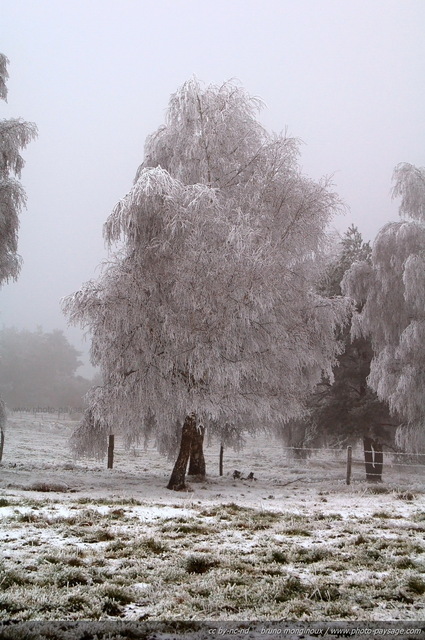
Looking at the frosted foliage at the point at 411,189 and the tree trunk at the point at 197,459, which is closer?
the tree trunk at the point at 197,459

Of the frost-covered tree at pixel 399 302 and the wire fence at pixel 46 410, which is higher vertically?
the frost-covered tree at pixel 399 302

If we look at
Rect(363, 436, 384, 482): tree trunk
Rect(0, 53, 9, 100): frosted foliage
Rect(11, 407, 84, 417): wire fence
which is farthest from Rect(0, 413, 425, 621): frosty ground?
Rect(11, 407, 84, 417): wire fence

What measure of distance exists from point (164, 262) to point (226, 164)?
3.50 m

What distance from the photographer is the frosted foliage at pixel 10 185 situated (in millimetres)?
14141

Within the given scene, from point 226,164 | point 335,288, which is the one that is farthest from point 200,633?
point 335,288

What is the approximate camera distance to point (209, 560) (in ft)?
18.4

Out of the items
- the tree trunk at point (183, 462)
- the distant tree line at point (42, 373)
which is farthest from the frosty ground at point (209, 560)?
the distant tree line at point (42, 373)

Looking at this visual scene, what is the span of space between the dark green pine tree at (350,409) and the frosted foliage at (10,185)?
10921 mm

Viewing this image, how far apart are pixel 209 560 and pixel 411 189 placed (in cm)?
1597

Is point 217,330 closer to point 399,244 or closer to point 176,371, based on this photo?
point 176,371

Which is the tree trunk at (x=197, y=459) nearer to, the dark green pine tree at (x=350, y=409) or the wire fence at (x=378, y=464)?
the wire fence at (x=378, y=464)

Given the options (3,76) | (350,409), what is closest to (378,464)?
(350,409)

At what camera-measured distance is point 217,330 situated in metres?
12.9

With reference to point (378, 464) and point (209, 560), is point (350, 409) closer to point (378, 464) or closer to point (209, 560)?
point (378, 464)
